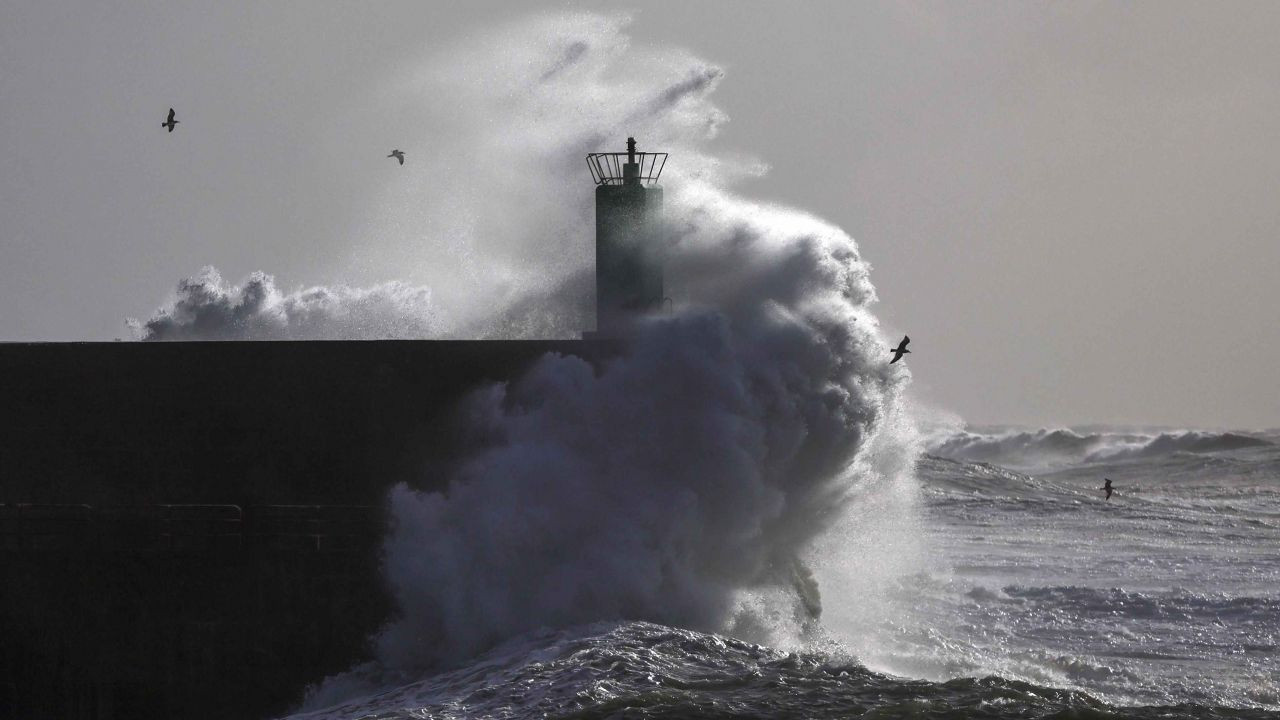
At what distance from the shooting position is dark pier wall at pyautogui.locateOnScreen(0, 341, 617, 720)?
43.3 ft

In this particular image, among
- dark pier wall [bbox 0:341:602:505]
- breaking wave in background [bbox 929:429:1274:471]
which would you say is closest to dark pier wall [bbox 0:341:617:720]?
dark pier wall [bbox 0:341:602:505]

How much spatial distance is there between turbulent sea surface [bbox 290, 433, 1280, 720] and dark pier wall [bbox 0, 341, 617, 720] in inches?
64.5

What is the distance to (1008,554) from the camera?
22.2 meters

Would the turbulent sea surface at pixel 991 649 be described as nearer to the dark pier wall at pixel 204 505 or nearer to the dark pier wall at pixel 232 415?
the dark pier wall at pixel 204 505

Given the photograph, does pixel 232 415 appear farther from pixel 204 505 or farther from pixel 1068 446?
pixel 1068 446

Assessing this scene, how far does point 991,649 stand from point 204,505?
24.5 ft

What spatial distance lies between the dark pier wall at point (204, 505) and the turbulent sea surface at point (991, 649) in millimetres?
1639

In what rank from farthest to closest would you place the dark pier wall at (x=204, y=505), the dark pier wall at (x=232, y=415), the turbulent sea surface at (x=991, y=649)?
the dark pier wall at (x=232, y=415), the dark pier wall at (x=204, y=505), the turbulent sea surface at (x=991, y=649)

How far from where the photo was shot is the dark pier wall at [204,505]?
13.2m

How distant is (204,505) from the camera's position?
13695 millimetres

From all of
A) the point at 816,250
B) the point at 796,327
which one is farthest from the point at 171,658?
the point at 816,250

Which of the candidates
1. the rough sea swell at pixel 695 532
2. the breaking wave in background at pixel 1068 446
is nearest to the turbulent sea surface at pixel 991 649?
the rough sea swell at pixel 695 532

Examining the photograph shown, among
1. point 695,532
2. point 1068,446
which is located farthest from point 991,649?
point 1068,446

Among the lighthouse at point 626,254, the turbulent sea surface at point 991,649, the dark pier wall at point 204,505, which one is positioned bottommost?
the turbulent sea surface at point 991,649
